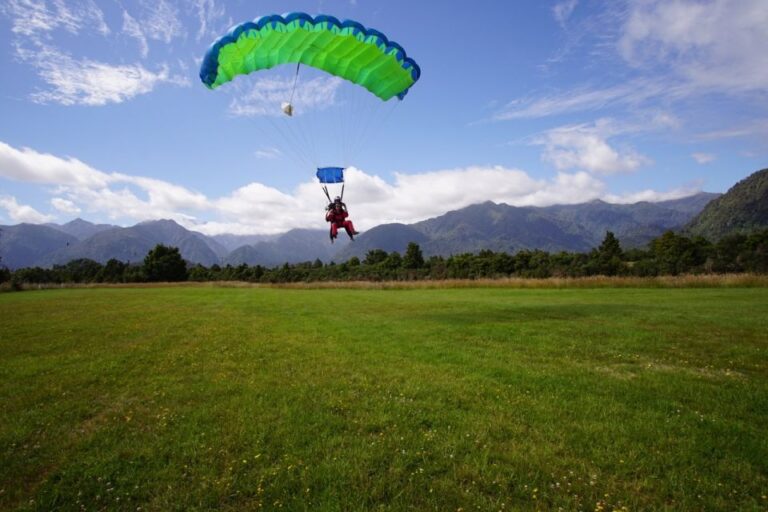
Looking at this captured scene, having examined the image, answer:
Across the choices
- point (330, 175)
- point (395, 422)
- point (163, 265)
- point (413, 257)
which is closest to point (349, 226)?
point (330, 175)

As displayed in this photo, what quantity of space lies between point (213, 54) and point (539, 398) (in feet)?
47.2

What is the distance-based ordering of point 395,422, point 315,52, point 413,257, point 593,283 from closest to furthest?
point 395,422, point 315,52, point 593,283, point 413,257

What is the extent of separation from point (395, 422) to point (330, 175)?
46.1 ft

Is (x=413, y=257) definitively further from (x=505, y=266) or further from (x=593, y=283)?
(x=593, y=283)

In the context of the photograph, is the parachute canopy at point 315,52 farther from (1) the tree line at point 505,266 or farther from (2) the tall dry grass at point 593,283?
(1) the tree line at point 505,266

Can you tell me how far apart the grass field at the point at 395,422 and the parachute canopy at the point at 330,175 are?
8005 millimetres

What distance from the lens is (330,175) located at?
18.8m

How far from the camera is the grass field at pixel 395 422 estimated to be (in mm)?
4754

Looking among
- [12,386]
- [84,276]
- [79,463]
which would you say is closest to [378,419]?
[79,463]

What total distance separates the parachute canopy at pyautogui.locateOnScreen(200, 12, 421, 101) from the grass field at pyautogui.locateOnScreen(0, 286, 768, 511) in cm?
986

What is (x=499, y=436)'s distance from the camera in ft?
19.5

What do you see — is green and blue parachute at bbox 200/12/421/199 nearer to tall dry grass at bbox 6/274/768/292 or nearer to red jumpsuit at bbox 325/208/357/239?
red jumpsuit at bbox 325/208/357/239

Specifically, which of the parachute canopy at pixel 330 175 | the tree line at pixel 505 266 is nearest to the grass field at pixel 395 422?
the parachute canopy at pixel 330 175

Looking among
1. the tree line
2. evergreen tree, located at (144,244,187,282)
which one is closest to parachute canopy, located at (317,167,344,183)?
the tree line
